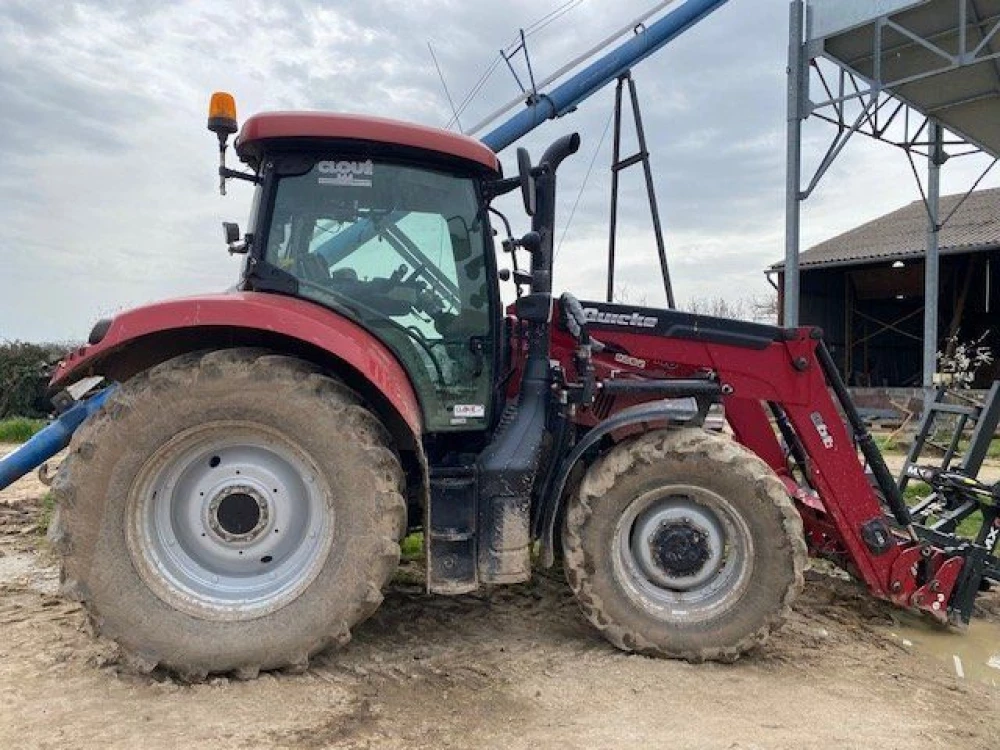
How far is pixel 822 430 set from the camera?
4008mm

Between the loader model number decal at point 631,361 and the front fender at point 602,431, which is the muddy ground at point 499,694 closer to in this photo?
the front fender at point 602,431

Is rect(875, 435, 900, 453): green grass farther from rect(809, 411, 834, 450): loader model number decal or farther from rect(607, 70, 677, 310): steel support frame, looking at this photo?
rect(809, 411, 834, 450): loader model number decal

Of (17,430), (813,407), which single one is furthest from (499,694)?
(17,430)

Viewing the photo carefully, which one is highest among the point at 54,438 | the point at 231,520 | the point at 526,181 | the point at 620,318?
the point at 526,181

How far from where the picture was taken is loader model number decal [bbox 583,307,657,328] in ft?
13.2

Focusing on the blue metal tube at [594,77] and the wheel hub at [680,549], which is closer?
the wheel hub at [680,549]

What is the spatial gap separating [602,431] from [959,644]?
2232 millimetres

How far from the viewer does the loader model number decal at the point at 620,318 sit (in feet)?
13.2

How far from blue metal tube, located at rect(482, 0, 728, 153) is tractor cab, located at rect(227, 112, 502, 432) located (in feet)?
14.7

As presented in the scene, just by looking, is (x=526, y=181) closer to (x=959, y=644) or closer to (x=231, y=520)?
(x=231, y=520)

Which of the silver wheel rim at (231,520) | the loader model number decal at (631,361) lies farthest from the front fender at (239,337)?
the loader model number decal at (631,361)

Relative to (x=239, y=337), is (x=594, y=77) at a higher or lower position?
higher

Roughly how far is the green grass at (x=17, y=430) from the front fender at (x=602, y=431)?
1237cm

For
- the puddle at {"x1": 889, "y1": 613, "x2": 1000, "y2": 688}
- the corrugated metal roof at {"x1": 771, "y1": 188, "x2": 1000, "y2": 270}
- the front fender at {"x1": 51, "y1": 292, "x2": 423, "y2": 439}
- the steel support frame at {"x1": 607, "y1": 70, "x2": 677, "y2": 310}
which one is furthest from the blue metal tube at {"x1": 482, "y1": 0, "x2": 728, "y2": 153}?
the corrugated metal roof at {"x1": 771, "y1": 188, "x2": 1000, "y2": 270}
